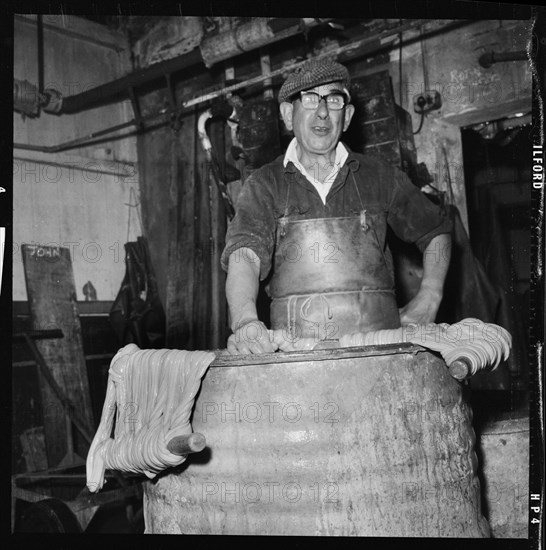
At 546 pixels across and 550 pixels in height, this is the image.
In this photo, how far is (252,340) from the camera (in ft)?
5.04

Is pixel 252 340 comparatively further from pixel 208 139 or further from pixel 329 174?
pixel 208 139

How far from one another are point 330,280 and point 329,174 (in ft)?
1.11

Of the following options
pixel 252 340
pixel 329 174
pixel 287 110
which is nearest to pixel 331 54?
pixel 287 110

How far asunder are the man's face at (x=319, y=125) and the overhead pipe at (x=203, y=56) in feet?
2.48

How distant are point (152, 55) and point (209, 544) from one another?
284 centimetres

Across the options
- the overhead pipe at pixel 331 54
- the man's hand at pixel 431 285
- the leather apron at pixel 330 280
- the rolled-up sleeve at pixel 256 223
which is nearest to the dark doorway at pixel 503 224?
the overhead pipe at pixel 331 54

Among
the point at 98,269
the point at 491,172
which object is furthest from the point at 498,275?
the point at 98,269

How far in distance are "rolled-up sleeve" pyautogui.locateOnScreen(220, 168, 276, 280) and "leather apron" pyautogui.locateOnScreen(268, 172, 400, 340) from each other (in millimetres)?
53

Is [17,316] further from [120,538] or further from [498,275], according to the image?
[498,275]

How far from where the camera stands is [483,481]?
1937 mm

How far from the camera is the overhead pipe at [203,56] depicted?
278cm

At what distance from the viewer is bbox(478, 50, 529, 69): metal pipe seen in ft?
7.85

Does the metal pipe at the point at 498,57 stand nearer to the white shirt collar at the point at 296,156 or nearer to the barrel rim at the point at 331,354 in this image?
the white shirt collar at the point at 296,156

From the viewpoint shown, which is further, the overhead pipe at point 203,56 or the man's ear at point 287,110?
the overhead pipe at point 203,56
